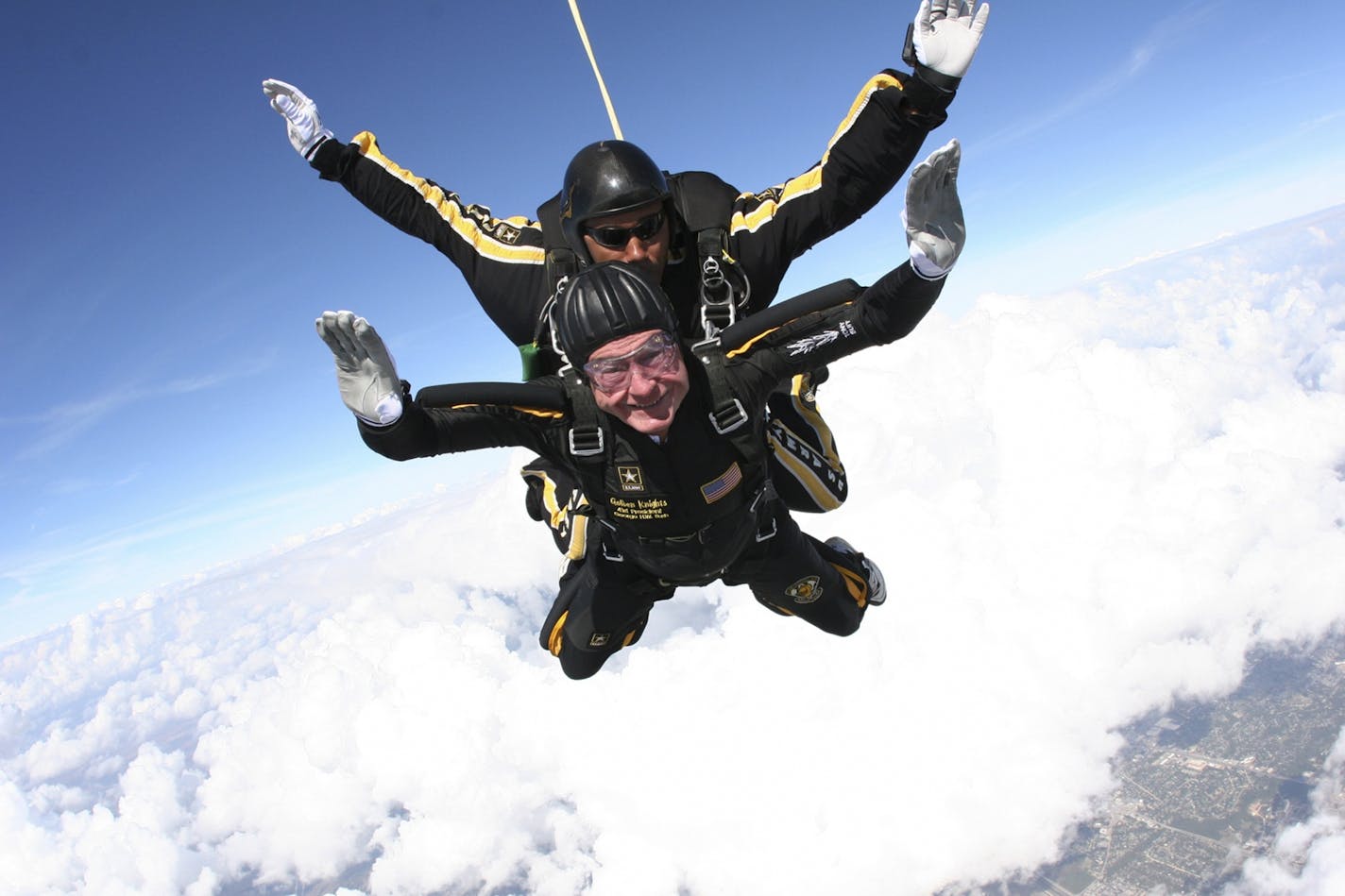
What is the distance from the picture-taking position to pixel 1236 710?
5408 inches

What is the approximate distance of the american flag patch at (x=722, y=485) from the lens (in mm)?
2955

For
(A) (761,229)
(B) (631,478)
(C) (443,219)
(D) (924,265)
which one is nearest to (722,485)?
(B) (631,478)

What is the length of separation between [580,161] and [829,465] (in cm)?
211

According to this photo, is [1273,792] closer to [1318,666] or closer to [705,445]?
[1318,666]

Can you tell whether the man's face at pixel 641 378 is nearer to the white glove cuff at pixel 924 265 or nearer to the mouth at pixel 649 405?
the mouth at pixel 649 405

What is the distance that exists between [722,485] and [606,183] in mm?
1376

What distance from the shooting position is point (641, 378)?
2.57 metres

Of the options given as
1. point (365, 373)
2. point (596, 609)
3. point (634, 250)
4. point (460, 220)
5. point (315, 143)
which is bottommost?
point (596, 609)

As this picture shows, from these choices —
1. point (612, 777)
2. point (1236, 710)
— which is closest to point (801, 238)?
point (1236, 710)

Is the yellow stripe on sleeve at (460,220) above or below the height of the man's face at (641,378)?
above

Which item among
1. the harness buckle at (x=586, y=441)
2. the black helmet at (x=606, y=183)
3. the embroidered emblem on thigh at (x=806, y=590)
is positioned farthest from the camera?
the embroidered emblem on thigh at (x=806, y=590)

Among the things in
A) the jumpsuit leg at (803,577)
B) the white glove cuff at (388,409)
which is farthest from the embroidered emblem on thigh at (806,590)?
the white glove cuff at (388,409)

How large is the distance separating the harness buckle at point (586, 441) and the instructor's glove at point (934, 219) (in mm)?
1283

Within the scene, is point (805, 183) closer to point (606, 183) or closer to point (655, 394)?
point (606, 183)
